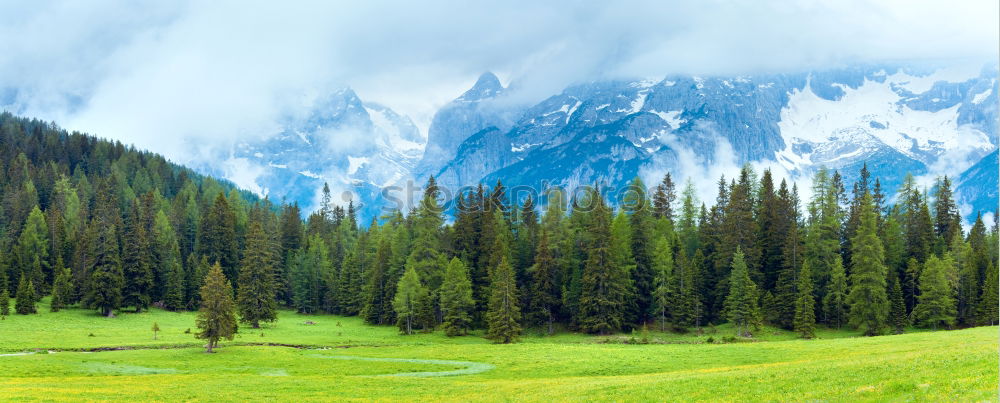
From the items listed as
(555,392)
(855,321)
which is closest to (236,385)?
(555,392)

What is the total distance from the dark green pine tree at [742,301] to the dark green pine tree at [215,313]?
5961 centimetres

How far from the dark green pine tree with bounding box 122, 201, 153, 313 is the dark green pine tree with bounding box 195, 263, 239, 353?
2036 inches

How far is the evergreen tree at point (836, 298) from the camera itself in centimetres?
9500

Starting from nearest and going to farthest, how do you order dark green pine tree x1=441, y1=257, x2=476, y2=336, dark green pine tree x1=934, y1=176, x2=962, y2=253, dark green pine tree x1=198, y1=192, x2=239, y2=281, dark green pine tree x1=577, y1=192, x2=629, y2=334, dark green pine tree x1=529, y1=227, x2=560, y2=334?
dark green pine tree x1=441, y1=257, x2=476, y2=336
dark green pine tree x1=577, y1=192, x2=629, y2=334
dark green pine tree x1=529, y1=227, x2=560, y2=334
dark green pine tree x1=934, y1=176, x2=962, y2=253
dark green pine tree x1=198, y1=192, x2=239, y2=281

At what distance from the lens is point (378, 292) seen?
112375 millimetres

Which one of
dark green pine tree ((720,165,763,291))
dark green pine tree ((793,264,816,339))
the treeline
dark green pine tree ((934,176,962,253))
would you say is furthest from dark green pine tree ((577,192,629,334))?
dark green pine tree ((934,176,962,253))

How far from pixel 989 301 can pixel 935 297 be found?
18.3ft

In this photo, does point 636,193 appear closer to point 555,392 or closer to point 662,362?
point 662,362

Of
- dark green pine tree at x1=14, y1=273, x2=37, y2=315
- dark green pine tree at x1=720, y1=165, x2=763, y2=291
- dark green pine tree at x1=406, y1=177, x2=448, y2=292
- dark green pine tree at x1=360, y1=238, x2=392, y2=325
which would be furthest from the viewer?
dark green pine tree at x1=360, y1=238, x2=392, y2=325

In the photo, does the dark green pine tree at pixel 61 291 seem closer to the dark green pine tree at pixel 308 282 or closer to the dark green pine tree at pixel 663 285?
the dark green pine tree at pixel 308 282

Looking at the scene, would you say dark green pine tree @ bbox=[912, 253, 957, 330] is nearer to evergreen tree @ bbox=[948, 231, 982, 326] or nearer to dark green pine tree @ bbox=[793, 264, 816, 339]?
evergreen tree @ bbox=[948, 231, 982, 326]

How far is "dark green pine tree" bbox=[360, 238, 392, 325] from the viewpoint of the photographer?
112m

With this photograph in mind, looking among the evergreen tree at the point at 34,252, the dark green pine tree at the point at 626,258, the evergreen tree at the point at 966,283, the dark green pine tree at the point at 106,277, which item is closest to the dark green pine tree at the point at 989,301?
the evergreen tree at the point at 966,283

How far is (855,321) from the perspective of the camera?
91.7m
